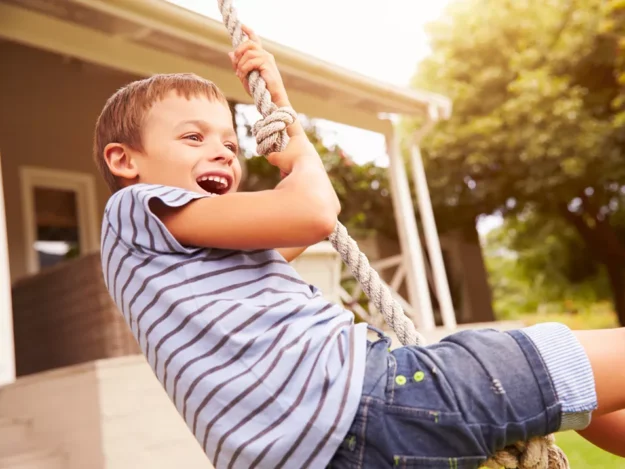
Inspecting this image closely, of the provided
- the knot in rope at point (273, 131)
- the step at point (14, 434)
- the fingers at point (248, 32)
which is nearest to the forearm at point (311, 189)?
the knot in rope at point (273, 131)

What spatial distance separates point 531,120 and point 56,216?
341 inches

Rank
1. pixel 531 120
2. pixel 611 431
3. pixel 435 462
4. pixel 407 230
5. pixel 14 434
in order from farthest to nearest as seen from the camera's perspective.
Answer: pixel 531 120 < pixel 407 230 < pixel 14 434 < pixel 611 431 < pixel 435 462

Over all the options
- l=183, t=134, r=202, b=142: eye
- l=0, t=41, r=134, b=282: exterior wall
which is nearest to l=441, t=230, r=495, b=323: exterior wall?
l=0, t=41, r=134, b=282: exterior wall

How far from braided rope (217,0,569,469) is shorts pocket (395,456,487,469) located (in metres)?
0.09

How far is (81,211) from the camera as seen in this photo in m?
7.14

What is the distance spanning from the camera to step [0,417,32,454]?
3.64m

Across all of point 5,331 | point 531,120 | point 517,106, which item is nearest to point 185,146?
point 5,331

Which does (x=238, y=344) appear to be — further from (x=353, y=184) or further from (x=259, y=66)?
(x=353, y=184)

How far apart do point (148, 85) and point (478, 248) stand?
14644 millimetres

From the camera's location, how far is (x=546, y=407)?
1.18m

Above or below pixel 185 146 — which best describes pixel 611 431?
below

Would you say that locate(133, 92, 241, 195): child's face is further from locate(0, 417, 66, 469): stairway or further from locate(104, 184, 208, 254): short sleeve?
locate(0, 417, 66, 469): stairway

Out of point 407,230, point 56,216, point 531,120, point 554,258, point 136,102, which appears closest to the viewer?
point 136,102

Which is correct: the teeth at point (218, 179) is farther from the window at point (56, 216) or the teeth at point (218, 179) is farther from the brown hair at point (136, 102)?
the window at point (56, 216)
